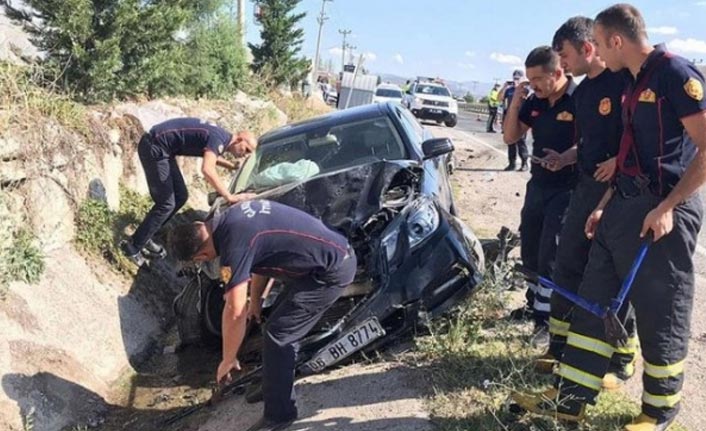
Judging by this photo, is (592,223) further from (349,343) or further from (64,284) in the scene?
(64,284)

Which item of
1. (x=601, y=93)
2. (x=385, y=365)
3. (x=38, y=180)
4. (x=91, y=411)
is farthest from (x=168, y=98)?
(x=601, y=93)

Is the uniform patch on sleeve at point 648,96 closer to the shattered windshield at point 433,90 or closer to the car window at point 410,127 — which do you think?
the car window at point 410,127

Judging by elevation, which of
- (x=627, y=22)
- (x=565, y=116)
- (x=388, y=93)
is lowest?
(x=388, y=93)

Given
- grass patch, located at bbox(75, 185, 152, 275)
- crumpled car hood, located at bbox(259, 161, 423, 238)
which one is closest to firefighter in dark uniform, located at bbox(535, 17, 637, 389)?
crumpled car hood, located at bbox(259, 161, 423, 238)

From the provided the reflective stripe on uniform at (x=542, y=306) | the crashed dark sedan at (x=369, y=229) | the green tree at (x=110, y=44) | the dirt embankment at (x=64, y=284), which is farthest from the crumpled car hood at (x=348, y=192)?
the green tree at (x=110, y=44)

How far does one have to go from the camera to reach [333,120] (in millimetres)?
5590

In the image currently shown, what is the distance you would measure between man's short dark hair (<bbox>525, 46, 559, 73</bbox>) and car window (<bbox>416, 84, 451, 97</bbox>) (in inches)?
861

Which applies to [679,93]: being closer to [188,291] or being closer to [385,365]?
[385,365]

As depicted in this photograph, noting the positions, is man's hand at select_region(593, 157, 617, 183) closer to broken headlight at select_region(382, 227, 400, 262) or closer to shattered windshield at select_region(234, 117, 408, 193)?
broken headlight at select_region(382, 227, 400, 262)

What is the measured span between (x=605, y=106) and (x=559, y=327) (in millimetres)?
1227

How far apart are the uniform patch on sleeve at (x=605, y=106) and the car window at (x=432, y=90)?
74.0 feet

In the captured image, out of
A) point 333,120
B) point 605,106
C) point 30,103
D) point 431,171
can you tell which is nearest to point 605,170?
point 605,106

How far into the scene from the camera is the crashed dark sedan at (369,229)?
12.2 feet

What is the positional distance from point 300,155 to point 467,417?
2785mm
